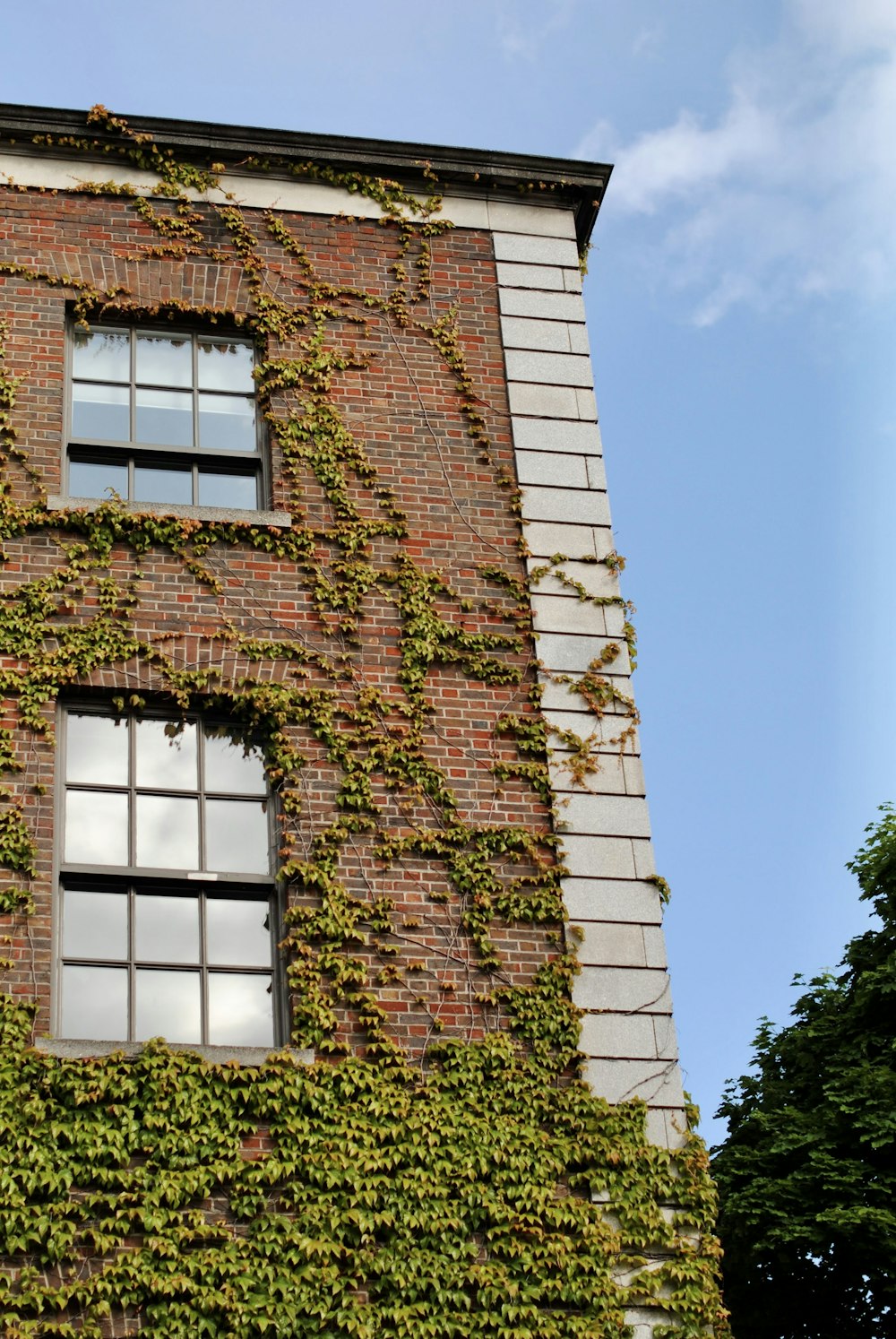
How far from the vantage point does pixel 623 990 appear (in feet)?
34.1

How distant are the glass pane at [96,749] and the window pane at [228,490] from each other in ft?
6.43

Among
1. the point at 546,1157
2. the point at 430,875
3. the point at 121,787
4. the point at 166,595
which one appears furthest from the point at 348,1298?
the point at 166,595

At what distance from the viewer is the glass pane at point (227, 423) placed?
486 inches

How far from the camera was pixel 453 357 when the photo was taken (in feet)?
42.2

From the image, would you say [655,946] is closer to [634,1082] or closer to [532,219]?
[634,1082]

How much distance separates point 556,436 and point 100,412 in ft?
10.7

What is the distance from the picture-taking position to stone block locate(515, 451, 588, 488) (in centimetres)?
1244

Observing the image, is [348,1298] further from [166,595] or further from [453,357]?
[453,357]

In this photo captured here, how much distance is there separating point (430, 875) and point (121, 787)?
1.95 metres

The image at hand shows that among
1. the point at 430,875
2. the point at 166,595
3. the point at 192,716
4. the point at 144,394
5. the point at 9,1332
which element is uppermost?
the point at 144,394

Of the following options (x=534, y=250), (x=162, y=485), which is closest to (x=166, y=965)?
(x=162, y=485)

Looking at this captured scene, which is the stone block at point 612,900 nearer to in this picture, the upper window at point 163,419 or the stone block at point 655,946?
the stone block at point 655,946

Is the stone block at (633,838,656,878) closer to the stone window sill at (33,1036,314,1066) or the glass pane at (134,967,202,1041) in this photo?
the stone window sill at (33,1036,314,1066)

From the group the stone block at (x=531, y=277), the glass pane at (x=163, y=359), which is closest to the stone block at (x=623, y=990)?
the glass pane at (x=163, y=359)
